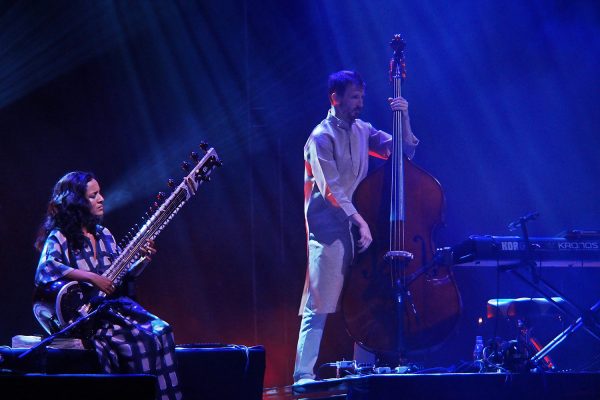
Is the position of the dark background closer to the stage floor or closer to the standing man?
the standing man

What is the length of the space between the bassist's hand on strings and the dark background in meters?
1.57

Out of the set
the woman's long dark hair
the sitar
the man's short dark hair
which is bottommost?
the sitar

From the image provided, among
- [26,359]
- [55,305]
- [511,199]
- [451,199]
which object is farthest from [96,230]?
[511,199]

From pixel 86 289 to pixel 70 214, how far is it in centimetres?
45

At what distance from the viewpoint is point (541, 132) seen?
225 inches

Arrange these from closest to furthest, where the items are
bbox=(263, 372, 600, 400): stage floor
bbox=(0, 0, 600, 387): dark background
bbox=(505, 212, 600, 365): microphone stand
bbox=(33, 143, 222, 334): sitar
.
A: bbox=(263, 372, 600, 400): stage floor, bbox=(33, 143, 222, 334): sitar, bbox=(505, 212, 600, 365): microphone stand, bbox=(0, 0, 600, 387): dark background

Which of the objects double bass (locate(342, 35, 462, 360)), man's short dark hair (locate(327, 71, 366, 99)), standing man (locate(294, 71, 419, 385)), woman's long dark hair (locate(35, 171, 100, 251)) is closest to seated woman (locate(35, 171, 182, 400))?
woman's long dark hair (locate(35, 171, 100, 251))

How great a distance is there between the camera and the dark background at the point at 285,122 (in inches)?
218

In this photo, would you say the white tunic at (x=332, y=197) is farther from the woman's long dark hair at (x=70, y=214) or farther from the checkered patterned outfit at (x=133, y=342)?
the woman's long dark hair at (x=70, y=214)

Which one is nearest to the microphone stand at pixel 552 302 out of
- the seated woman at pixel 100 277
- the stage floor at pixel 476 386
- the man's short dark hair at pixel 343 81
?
the stage floor at pixel 476 386

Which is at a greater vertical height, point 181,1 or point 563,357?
point 181,1

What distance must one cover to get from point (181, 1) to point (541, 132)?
2765mm

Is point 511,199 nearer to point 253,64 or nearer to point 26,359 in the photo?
point 253,64

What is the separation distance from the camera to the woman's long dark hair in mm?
4188
